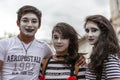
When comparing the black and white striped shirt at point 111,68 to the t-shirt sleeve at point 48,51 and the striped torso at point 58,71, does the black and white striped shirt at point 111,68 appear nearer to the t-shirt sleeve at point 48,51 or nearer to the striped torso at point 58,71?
the striped torso at point 58,71

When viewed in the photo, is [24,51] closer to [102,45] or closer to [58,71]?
[58,71]

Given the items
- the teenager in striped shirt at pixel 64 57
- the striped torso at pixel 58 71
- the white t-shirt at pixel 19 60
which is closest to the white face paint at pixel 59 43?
the teenager in striped shirt at pixel 64 57

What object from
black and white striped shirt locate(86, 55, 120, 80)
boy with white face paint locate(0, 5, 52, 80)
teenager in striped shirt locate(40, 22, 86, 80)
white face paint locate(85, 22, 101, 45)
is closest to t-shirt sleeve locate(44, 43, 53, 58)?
boy with white face paint locate(0, 5, 52, 80)

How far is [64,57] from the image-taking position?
583cm

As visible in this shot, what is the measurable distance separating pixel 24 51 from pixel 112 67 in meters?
1.39

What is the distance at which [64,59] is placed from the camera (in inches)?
228

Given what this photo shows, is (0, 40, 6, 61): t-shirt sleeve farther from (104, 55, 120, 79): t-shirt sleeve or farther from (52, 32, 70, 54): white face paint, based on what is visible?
(104, 55, 120, 79): t-shirt sleeve

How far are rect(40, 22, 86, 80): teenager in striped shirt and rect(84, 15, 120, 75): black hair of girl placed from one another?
484mm

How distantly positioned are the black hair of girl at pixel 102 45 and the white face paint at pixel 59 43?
0.61m

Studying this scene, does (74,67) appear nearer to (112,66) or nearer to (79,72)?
(79,72)

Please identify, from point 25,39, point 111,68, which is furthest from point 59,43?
point 111,68

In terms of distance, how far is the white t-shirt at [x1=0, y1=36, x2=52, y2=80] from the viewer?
562cm

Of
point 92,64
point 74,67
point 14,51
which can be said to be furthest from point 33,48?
point 92,64

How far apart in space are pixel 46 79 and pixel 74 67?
41 cm
